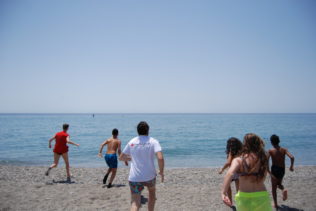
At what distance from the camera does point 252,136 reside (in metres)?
2.96

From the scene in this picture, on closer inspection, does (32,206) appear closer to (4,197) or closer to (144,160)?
(4,197)

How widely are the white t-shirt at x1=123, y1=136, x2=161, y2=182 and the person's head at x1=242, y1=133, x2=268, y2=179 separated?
1.55m

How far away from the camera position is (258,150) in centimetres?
289

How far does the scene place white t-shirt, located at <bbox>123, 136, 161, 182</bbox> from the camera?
3.92 metres

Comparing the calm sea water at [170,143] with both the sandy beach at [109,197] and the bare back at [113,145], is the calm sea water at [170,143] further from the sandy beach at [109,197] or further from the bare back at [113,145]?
the bare back at [113,145]

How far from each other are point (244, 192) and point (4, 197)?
6.55m

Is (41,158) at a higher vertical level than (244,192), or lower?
lower

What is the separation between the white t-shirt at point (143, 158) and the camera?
12.9 ft

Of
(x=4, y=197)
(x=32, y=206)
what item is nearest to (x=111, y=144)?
(x=32, y=206)

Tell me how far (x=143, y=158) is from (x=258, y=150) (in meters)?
1.93

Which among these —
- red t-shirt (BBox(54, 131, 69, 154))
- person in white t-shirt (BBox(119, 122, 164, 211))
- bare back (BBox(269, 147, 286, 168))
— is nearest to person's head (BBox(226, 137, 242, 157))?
bare back (BBox(269, 147, 286, 168))

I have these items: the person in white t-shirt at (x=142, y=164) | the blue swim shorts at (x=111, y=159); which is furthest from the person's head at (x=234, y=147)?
the blue swim shorts at (x=111, y=159)

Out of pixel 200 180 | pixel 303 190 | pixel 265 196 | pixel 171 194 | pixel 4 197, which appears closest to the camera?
pixel 265 196

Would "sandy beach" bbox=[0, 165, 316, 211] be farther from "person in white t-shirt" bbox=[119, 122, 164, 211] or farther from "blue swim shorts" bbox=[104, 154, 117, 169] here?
"person in white t-shirt" bbox=[119, 122, 164, 211]
